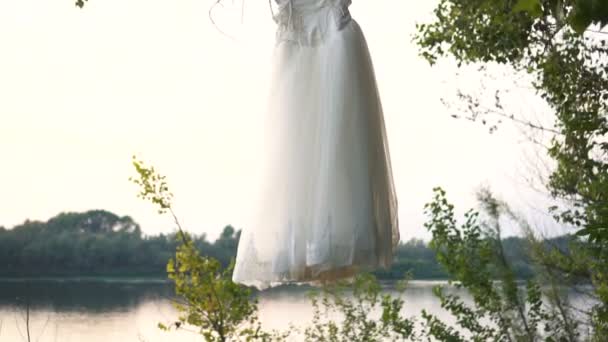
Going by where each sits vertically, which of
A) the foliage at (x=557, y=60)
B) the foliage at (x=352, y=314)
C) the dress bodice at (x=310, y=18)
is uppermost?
the foliage at (x=557, y=60)

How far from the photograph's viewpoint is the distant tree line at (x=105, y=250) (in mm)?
5785

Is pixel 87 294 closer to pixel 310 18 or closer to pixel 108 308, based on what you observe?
pixel 108 308

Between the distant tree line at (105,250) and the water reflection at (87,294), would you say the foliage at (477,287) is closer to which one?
the distant tree line at (105,250)

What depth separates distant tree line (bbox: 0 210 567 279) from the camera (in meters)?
5.79

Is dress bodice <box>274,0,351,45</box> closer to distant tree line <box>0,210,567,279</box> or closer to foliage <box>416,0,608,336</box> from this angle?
foliage <box>416,0,608,336</box>

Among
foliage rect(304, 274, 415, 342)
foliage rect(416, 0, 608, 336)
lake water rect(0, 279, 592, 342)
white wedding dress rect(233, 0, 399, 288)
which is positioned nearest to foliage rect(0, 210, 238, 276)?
lake water rect(0, 279, 592, 342)

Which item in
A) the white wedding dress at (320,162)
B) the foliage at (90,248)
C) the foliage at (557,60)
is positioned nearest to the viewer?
the white wedding dress at (320,162)

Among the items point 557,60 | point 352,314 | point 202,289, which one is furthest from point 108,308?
point 557,60

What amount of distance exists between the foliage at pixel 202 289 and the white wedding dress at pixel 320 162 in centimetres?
222

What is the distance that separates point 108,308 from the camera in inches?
242

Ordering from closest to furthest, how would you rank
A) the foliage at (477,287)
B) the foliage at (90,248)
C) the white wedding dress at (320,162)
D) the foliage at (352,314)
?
the white wedding dress at (320,162), the foliage at (477,287), the foliage at (352,314), the foliage at (90,248)

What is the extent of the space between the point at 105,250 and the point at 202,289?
195cm

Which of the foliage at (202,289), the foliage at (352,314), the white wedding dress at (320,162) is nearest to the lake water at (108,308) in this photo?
the foliage at (352,314)

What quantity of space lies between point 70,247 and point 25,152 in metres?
0.86
